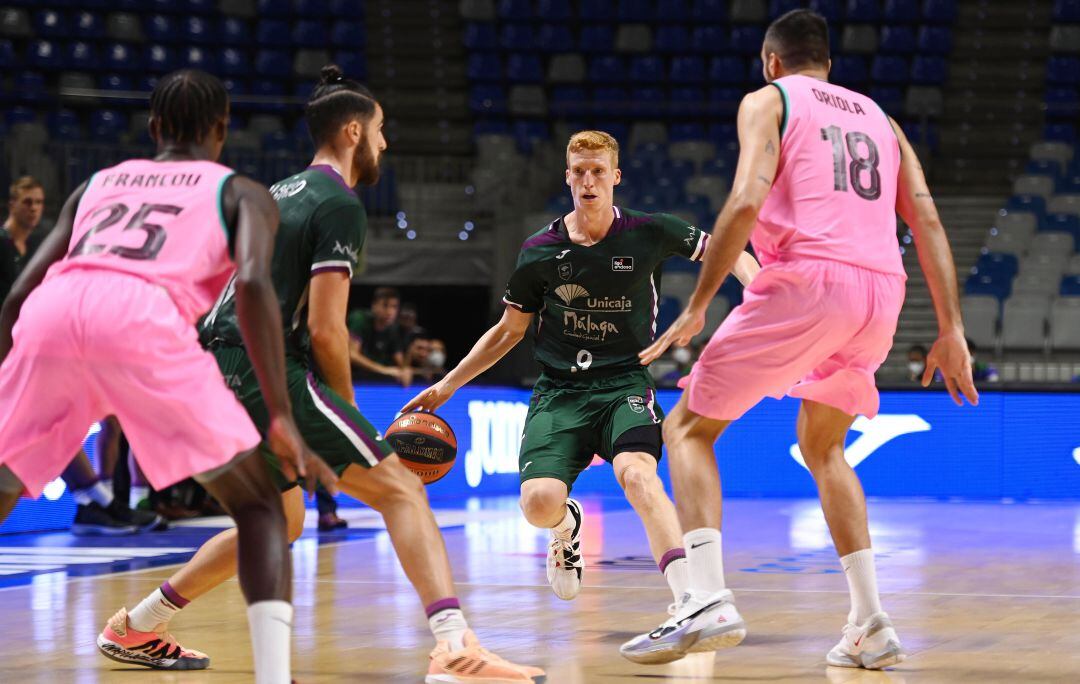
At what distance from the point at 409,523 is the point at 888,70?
18954mm

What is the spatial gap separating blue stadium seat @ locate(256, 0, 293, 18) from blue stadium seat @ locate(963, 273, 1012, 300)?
37.1 ft

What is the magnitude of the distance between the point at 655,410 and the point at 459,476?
7796 millimetres

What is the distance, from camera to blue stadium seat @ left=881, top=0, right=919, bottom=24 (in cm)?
2242

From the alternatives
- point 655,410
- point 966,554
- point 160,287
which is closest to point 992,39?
point 966,554

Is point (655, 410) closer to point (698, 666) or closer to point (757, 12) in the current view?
point (698, 666)

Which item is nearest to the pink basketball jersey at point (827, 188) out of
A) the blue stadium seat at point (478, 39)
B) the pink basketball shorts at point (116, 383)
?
the pink basketball shorts at point (116, 383)

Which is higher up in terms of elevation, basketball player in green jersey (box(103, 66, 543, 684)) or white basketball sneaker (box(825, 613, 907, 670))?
basketball player in green jersey (box(103, 66, 543, 684))

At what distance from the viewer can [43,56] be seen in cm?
2095

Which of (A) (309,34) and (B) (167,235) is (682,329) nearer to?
(B) (167,235)

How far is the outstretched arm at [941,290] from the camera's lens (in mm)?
4715

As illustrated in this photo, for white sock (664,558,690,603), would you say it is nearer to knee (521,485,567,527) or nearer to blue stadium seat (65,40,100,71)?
knee (521,485,567,527)

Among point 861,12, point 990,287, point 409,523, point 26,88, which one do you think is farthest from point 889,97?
point 409,523

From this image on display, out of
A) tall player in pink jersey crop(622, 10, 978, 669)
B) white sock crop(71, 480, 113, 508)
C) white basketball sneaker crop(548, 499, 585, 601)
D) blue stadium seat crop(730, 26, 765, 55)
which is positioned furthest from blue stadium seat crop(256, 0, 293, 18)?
tall player in pink jersey crop(622, 10, 978, 669)

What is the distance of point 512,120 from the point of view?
21.9 m
